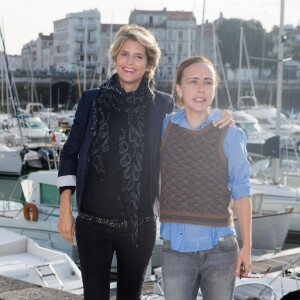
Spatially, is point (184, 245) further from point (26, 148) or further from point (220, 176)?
point (26, 148)

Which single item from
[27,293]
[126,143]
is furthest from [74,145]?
[27,293]

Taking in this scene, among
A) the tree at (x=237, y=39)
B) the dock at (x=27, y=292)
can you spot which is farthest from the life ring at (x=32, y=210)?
the tree at (x=237, y=39)

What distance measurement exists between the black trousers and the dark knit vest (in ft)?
0.61

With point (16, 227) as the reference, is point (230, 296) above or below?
above

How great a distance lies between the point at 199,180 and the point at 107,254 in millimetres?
530

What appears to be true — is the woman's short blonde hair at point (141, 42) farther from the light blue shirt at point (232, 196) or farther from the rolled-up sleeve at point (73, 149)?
the light blue shirt at point (232, 196)

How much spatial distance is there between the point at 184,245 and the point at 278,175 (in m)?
13.9

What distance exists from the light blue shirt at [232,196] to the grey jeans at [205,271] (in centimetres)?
3

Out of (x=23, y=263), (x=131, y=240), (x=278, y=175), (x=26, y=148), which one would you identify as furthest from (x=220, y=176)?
(x=26, y=148)

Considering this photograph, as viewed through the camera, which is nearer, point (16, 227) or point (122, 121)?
point (122, 121)

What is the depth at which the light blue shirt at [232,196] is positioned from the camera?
2809 mm

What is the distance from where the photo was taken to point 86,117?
302 cm

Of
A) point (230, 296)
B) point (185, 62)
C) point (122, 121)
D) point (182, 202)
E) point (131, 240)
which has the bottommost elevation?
point (230, 296)

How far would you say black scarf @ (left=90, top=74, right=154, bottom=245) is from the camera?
2885 millimetres
